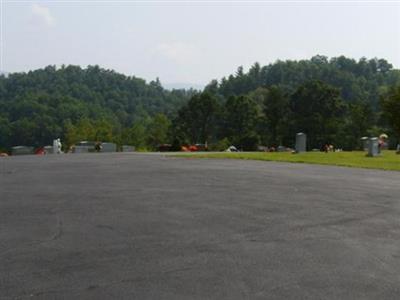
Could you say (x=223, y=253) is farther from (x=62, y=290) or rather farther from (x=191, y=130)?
(x=191, y=130)

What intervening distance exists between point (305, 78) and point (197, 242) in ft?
573

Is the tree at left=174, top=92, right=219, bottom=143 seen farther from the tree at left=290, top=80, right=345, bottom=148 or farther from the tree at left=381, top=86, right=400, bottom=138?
the tree at left=381, top=86, right=400, bottom=138

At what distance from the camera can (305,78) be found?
585 feet

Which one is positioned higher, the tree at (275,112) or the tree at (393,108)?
the tree at (275,112)

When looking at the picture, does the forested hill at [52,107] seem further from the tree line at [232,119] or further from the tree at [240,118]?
the tree at [240,118]

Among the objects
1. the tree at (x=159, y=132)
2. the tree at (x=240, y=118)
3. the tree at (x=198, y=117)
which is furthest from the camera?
the tree at (x=198, y=117)

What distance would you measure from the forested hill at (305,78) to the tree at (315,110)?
49.0 m

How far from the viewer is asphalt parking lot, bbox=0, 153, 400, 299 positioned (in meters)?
5.92

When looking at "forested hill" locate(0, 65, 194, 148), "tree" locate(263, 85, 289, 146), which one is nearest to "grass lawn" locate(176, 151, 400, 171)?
"tree" locate(263, 85, 289, 146)

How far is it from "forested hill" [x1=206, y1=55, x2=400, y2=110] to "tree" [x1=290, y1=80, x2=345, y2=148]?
49.0 m

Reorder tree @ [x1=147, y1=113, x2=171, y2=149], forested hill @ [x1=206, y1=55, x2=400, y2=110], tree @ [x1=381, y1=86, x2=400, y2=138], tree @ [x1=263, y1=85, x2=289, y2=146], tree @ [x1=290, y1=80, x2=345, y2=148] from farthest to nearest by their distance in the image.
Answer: forested hill @ [x1=206, y1=55, x2=400, y2=110] → tree @ [x1=263, y1=85, x2=289, y2=146] → tree @ [x1=147, y1=113, x2=171, y2=149] → tree @ [x1=290, y1=80, x2=345, y2=148] → tree @ [x1=381, y1=86, x2=400, y2=138]

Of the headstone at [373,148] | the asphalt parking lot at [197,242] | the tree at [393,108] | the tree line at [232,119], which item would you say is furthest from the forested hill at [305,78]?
the asphalt parking lot at [197,242]

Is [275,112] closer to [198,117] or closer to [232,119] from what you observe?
[232,119]

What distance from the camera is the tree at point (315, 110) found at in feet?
328
